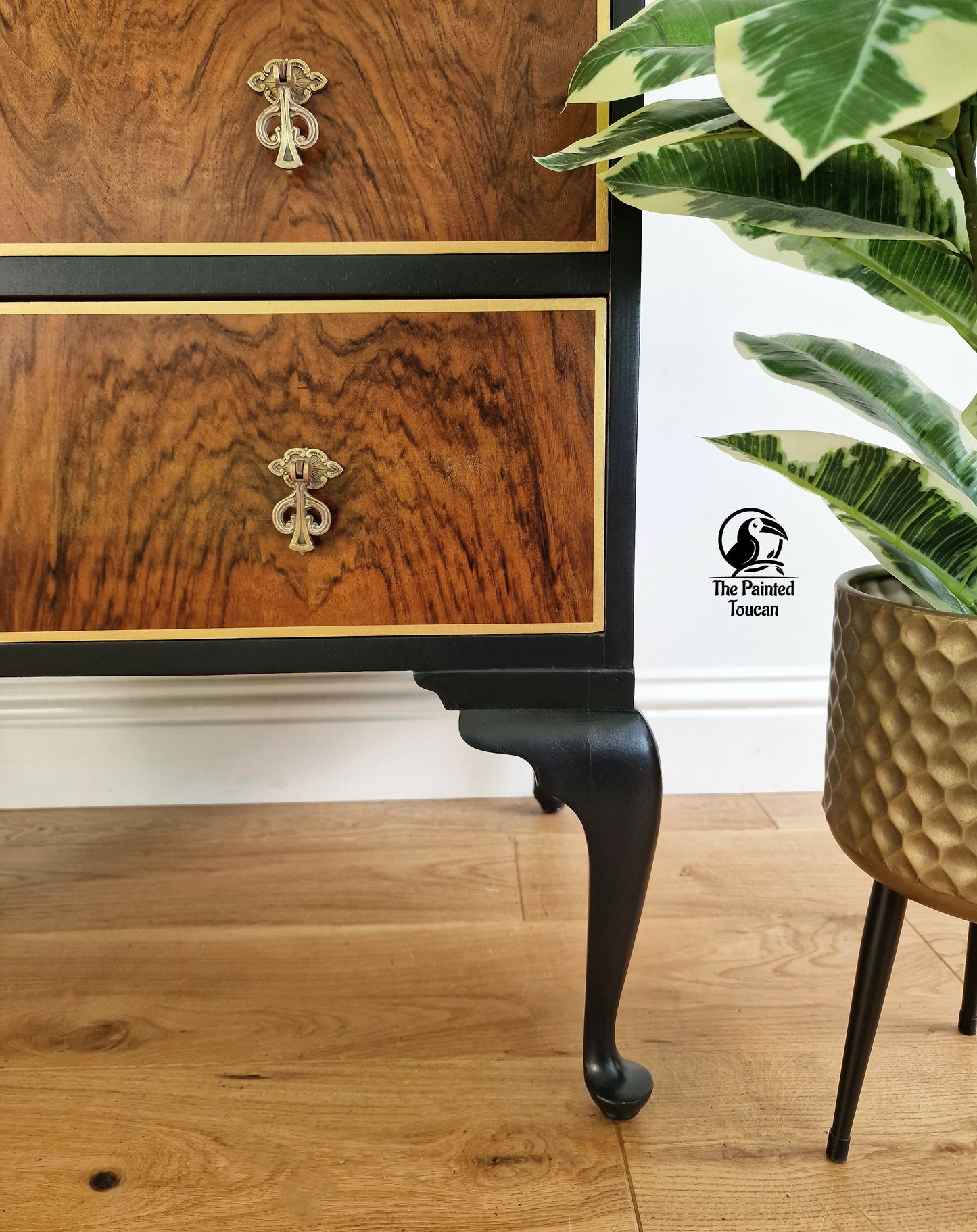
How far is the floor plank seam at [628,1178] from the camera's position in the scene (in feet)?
1.77

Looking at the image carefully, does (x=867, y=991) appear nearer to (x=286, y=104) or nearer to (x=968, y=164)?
(x=968, y=164)

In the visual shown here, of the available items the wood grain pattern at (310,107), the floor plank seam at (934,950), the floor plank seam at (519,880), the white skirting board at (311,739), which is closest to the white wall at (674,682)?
the white skirting board at (311,739)

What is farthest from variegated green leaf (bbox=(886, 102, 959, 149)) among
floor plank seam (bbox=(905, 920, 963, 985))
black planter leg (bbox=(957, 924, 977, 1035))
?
floor plank seam (bbox=(905, 920, 963, 985))

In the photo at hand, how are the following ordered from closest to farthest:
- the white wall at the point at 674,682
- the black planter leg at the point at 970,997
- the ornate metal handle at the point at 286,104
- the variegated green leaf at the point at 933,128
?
1. the variegated green leaf at the point at 933,128
2. the ornate metal handle at the point at 286,104
3. the black planter leg at the point at 970,997
4. the white wall at the point at 674,682

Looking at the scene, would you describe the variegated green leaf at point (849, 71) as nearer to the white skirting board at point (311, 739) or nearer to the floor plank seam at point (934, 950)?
the floor plank seam at point (934, 950)

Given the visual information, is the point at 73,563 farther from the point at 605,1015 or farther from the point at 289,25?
the point at 605,1015

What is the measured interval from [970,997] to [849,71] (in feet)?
2.19

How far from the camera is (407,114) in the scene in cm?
54

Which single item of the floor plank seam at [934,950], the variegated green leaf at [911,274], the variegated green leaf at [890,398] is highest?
the variegated green leaf at [911,274]

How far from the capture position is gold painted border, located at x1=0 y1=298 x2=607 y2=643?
543mm

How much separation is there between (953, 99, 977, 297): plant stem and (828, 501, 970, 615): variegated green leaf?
0.14 m

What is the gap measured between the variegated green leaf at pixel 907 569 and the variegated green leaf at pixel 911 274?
11 cm

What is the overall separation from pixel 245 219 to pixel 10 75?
0.15 meters

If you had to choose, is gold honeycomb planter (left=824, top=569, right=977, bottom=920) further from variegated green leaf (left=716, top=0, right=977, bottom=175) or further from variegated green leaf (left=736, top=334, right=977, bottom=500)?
variegated green leaf (left=716, top=0, right=977, bottom=175)
